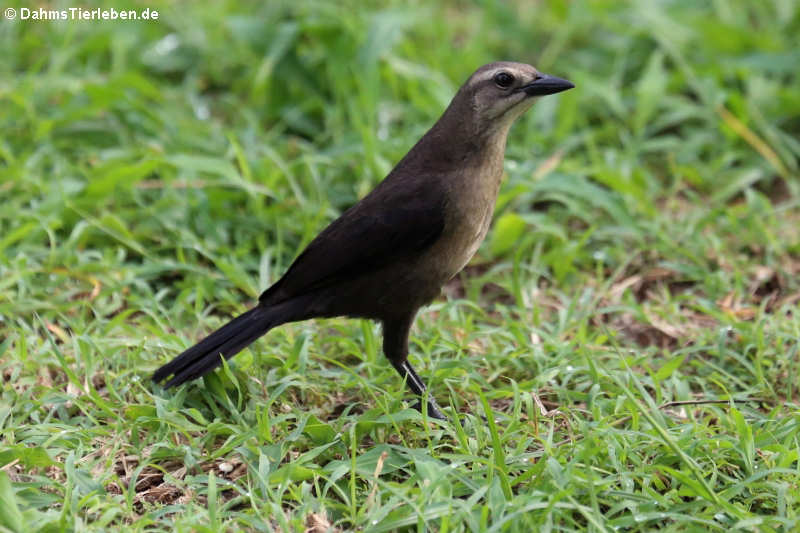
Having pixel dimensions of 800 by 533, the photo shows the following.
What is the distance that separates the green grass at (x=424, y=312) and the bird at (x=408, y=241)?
19 centimetres

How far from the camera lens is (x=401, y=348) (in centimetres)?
395

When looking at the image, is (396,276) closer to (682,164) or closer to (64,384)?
(64,384)

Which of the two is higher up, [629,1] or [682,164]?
[629,1]

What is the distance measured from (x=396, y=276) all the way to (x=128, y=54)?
11.7 feet

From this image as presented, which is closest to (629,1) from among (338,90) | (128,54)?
(338,90)

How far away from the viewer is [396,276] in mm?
3881

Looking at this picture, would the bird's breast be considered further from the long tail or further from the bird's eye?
the long tail

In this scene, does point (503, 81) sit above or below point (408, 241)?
above

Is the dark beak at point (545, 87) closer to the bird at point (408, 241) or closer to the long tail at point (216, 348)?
the bird at point (408, 241)

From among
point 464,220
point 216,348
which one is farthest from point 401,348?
point 216,348

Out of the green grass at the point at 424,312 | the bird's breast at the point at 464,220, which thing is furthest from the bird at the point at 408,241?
the green grass at the point at 424,312

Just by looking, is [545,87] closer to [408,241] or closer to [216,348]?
[408,241]

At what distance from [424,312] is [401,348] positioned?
741 mm

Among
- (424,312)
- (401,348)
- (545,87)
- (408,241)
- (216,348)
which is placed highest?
(545,87)
